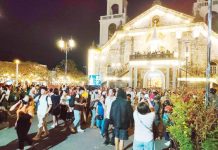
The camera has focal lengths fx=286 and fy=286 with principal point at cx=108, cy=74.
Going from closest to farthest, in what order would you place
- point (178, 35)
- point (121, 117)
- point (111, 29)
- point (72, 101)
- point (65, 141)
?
1. point (121, 117)
2. point (65, 141)
3. point (72, 101)
4. point (178, 35)
5. point (111, 29)

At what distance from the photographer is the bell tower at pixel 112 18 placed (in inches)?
1714

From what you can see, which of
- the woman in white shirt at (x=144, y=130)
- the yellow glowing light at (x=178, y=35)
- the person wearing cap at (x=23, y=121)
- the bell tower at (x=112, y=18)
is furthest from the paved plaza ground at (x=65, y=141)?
the bell tower at (x=112, y=18)

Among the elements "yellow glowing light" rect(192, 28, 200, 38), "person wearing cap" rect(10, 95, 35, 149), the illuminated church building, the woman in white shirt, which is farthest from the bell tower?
the woman in white shirt

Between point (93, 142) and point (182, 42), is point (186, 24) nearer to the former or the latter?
point (182, 42)

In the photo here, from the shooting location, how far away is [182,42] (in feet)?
117

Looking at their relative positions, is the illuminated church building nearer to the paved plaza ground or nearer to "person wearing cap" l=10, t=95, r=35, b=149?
the paved plaza ground

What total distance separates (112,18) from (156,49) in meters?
10.8

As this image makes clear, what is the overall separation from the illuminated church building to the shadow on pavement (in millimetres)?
20358

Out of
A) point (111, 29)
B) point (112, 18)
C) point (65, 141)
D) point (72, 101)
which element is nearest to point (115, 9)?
point (112, 18)

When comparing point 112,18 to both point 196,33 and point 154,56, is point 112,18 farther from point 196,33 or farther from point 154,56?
point 196,33

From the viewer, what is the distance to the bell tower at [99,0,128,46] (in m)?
43.5

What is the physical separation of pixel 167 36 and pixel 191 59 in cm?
447

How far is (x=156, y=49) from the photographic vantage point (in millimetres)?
36531

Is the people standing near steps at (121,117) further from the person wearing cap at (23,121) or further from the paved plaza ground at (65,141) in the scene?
the person wearing cap at (23,121)
